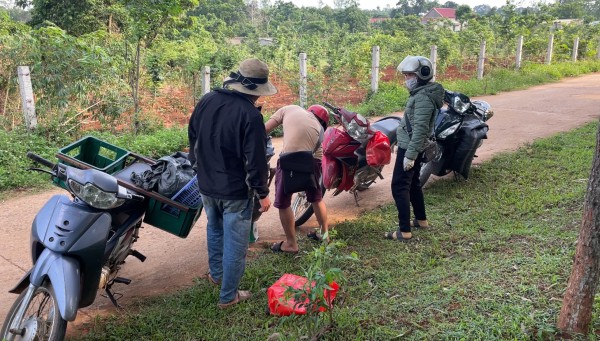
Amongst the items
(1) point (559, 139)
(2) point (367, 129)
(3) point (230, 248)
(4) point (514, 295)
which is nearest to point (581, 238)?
(4) point (514, 295)

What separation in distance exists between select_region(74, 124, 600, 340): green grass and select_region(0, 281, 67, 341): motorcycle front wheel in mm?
408

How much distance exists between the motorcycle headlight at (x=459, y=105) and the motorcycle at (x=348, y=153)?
54.0 inches

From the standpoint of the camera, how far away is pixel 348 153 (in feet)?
16.8

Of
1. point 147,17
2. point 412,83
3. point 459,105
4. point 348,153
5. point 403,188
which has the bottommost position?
point 403,188

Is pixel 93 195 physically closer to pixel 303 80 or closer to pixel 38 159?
pixel 38 159

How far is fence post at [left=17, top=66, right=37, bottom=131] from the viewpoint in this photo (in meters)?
7.65

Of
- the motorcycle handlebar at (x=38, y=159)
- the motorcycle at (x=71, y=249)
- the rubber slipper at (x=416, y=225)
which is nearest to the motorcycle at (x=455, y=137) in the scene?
the rubber slipper at (x=416, y=225)

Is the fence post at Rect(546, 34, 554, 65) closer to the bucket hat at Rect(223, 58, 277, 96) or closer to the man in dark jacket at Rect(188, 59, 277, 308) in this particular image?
the bucket hat at Rect(223, 58, 277, 96)

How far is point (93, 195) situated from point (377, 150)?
2662 mm

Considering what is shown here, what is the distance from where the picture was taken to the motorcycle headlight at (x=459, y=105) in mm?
6133

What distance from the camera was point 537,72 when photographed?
18.8 meters

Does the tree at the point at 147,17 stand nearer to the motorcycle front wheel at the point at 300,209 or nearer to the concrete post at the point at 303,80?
the concrete post at the point at 303,80

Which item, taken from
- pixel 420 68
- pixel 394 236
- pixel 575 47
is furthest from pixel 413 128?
pixel 575 47

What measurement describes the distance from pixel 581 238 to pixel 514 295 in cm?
72
